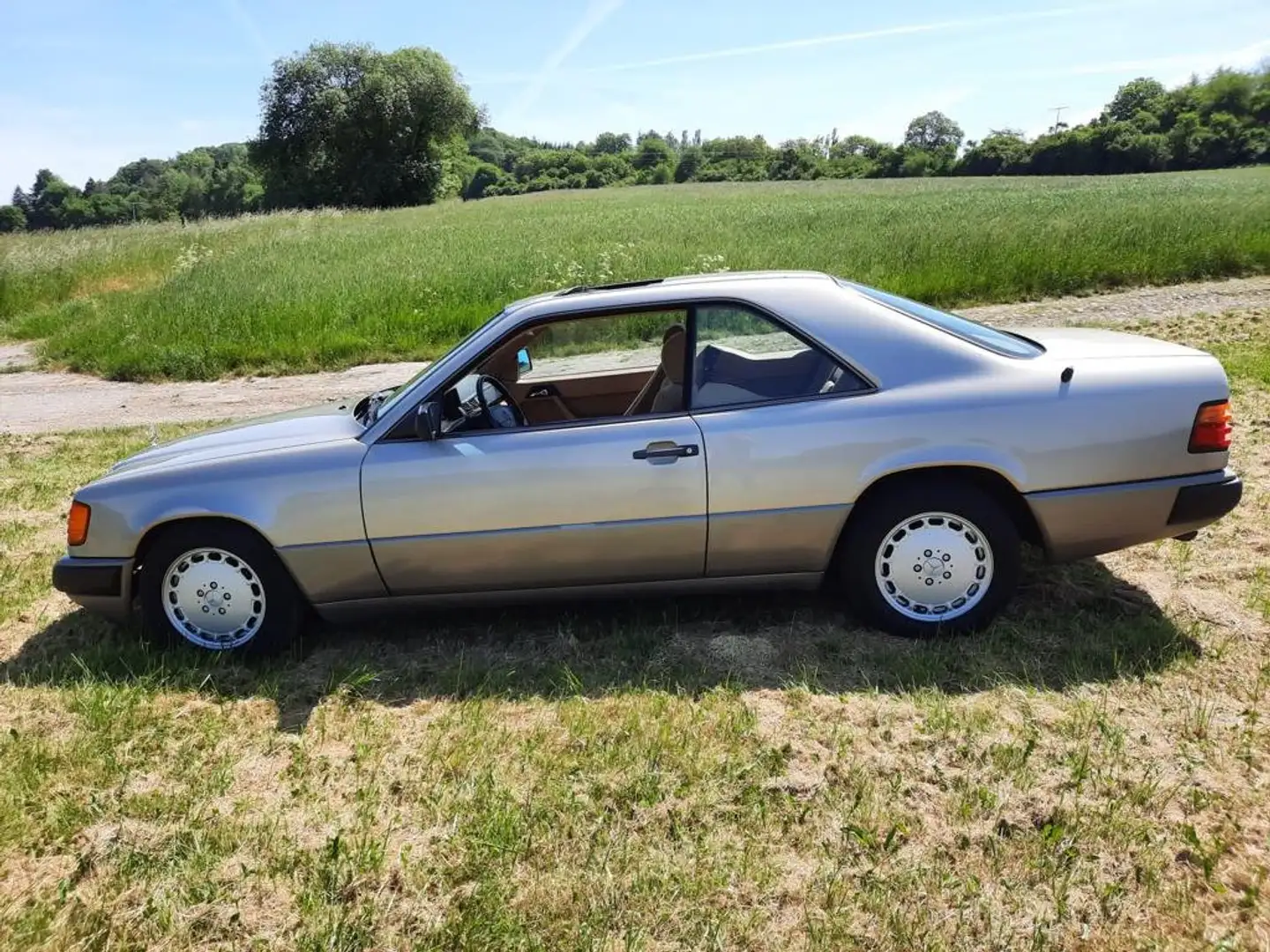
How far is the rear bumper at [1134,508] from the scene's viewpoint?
352 cm

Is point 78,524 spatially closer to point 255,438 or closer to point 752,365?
point 255,438

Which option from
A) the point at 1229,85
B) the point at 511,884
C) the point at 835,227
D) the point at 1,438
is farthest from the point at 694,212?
the point at 1229,85

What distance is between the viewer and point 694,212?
27.1 metres

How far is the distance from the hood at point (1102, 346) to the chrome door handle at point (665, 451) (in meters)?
1.59

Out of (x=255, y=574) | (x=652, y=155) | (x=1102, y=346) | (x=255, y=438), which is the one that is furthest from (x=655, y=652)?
(x=652, y=155)

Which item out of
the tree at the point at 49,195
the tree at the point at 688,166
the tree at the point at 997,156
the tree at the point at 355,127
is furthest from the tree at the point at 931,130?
the tree at the point at 49,195

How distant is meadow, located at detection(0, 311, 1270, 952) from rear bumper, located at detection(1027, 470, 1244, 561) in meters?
0.44

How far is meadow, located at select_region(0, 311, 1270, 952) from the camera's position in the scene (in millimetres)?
2350

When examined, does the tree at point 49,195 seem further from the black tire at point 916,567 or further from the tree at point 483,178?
the black tire at point 916,567

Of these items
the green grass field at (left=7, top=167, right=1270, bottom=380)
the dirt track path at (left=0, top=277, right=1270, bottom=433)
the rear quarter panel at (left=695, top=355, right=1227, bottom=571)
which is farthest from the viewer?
the green grass field at (left=7, top=167, right=1270, bottom=380)

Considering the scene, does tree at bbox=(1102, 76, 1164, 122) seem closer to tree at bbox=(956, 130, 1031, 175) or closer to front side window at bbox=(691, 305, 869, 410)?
tree at bbox=(956, 130, 1031, 175)

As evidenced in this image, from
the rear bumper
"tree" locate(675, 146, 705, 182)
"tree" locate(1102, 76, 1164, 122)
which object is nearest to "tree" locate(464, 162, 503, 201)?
"tree" locate(675, 146, 705, 182)

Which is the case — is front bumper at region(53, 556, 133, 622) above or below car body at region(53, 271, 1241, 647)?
below

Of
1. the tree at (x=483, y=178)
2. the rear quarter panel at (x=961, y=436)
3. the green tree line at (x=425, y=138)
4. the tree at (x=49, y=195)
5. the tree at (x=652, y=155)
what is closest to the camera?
the rear quarter panel at (x=961, y=436)
